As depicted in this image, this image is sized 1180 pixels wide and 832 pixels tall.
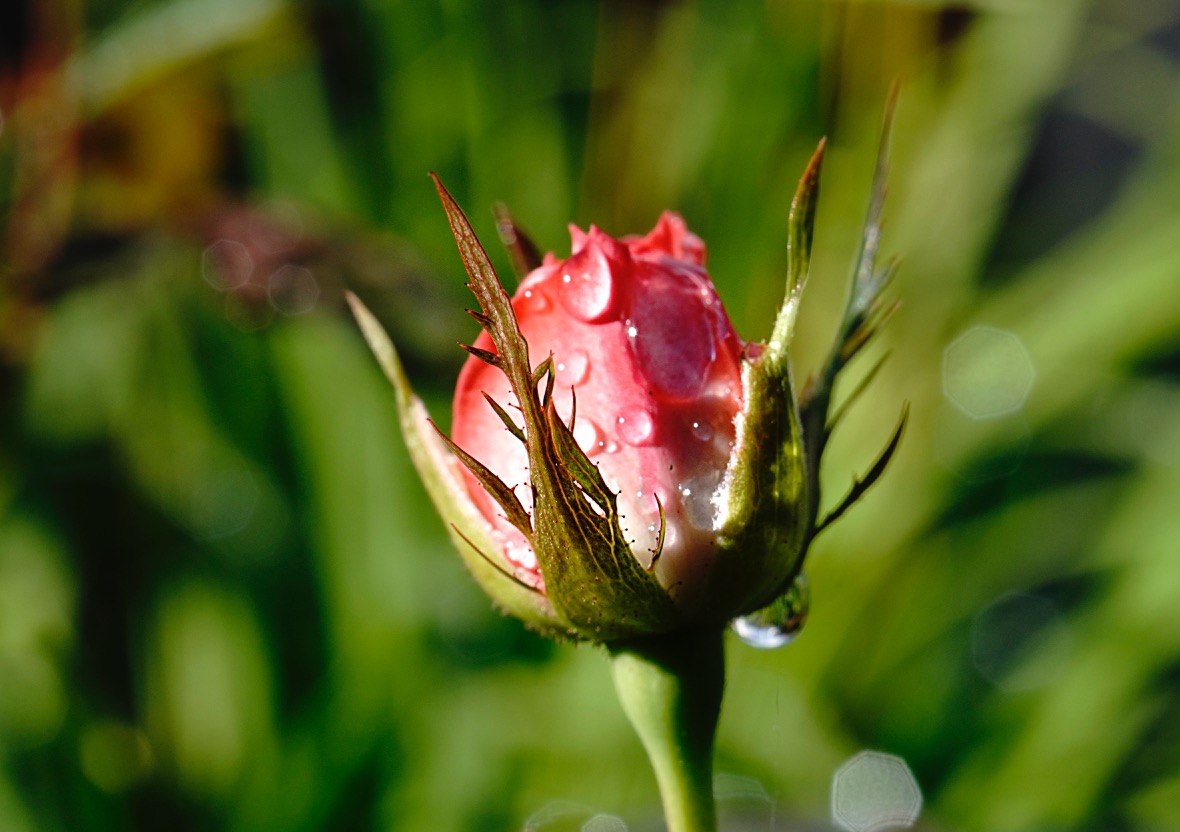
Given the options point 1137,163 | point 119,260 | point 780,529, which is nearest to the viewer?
point 780,529

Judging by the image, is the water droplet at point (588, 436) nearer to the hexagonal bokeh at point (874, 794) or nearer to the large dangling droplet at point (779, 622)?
the large dangling droplet at point (779, 622)

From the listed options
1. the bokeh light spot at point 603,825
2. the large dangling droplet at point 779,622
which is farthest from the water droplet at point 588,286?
the bokeh light spot at point 603,825

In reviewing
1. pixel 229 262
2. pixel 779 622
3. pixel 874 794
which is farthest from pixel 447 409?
pixel 779 622

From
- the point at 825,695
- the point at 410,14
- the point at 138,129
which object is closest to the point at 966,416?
the point at 825,695

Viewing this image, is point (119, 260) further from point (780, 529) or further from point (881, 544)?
point (780, 529)

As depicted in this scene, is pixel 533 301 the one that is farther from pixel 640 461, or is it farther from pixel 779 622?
pixel 779 622

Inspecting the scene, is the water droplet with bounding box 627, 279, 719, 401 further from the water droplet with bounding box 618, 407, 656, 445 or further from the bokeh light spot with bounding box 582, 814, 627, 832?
the bokeh light spot with bounding box 582, 814, 627, 832

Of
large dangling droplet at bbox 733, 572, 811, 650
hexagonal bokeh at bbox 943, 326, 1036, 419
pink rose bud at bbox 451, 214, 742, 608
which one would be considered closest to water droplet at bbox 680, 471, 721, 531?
pink rose bud at bbox 451, 214, 742, 608
